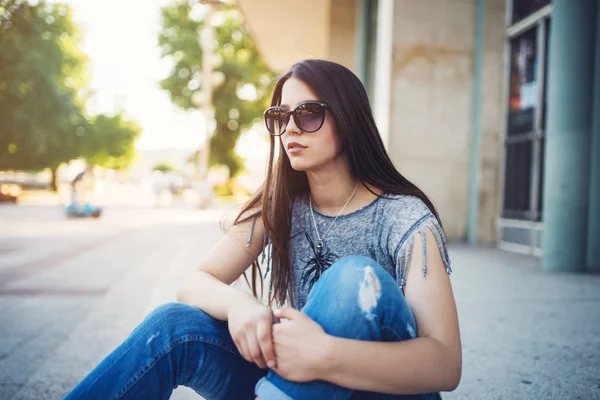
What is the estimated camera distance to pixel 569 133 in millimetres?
5402

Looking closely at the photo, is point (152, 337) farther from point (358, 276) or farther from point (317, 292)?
point (358, 276)

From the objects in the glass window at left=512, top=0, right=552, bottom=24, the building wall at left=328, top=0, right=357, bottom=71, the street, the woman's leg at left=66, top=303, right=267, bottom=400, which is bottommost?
the street

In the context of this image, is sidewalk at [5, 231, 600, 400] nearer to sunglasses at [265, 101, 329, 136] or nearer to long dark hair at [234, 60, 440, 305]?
long dark hair at [234, 60, 440, 305]

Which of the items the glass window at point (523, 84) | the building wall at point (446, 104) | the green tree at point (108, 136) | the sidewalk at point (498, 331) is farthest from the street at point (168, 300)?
the green tree at point (108, 136)

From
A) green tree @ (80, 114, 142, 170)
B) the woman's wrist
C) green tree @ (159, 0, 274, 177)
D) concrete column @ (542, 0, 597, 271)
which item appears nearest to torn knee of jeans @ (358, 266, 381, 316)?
the woman's wrist

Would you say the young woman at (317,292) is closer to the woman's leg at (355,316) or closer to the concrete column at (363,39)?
the woman's leg at (355,316)

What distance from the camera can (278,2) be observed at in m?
12.7

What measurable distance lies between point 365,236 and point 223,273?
0.56 m

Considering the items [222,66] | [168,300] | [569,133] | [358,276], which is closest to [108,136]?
[222,66]

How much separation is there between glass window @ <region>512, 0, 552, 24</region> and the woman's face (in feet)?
24.4

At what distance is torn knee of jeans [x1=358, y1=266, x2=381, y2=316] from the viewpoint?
126 centimetres

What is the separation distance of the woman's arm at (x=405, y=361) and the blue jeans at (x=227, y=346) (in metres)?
0.05

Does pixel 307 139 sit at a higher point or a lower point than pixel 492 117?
lower

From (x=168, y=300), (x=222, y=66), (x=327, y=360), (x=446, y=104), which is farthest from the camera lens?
(x=222, y=66)
